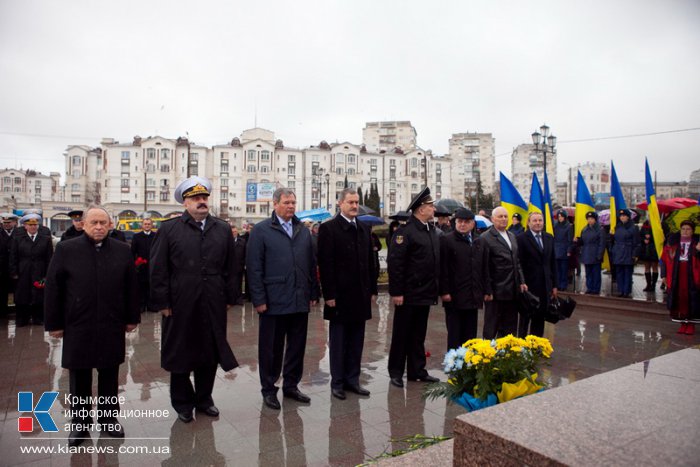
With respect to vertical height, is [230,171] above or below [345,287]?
above

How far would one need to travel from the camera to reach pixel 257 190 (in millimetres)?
59719

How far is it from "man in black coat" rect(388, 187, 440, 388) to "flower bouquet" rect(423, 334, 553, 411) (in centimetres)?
174

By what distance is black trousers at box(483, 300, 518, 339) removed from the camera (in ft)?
20.3

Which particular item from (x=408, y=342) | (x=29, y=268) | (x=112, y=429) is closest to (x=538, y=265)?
(x=408, y=342)

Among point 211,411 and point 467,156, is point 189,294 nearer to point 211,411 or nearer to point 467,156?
point 211,411

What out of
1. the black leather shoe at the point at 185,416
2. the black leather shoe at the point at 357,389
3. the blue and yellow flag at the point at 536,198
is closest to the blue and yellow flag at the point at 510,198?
the blue and yellow flag at the point at 536,198

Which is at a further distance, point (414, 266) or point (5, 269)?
point (5, 269)

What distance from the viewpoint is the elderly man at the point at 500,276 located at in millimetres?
6062

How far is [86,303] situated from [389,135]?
108 metres

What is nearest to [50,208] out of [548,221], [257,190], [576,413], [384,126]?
[257,190]

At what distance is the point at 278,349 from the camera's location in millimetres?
4859

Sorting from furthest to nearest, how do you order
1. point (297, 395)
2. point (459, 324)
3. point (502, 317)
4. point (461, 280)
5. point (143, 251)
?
point (143, 251)
point (502, 317)
point (459, 324)
point (461, 280)
point (297, 395)

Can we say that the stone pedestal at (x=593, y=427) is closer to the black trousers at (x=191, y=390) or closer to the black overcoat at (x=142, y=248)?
the black trousers at (x=191, y=390)

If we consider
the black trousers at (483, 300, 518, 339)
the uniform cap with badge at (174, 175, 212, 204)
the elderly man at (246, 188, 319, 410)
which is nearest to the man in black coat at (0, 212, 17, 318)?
the uniform cap with badge at (174, 175, 212, 204)
